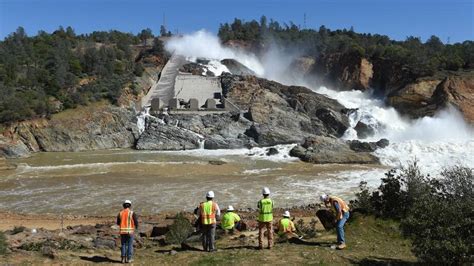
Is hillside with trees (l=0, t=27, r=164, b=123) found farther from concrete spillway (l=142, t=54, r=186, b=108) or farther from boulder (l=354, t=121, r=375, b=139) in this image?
boulder (l=354, t=121, r=375, b=139)

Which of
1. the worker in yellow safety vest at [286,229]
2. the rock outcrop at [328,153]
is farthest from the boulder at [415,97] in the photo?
the worker in yellow safety vest at [286,229]

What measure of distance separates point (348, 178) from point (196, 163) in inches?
493

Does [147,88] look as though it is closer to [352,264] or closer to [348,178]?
Answer: [348,178]

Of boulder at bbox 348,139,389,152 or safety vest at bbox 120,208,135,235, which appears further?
boulder at bbox 348,139,389,152

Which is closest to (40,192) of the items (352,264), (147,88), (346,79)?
(352,264)

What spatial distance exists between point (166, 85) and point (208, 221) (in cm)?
5629

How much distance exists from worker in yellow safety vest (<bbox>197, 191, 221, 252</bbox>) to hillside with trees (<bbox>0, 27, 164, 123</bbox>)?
41268mm

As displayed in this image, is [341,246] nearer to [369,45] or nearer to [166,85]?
[166,85]

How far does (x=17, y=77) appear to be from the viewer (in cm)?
6181

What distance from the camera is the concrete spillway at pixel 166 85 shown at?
2406 inches

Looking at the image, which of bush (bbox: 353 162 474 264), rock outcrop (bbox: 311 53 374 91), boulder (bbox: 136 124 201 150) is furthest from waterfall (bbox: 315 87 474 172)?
bush (bbox: 353 162 474 264)

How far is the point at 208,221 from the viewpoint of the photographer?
34.6ft

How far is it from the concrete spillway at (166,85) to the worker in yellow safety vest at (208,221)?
162ft

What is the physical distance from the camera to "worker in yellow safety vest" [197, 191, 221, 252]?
34.7 ft
